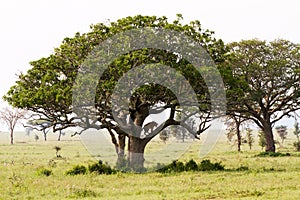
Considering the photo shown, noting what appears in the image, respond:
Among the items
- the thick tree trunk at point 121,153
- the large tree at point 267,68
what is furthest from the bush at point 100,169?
the large tree at point 267,68

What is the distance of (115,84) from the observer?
82.0ft

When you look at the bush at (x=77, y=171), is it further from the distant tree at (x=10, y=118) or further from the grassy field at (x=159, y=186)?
the distant tree at (x=10, y=118)

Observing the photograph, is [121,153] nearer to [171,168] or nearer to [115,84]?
[171,168]

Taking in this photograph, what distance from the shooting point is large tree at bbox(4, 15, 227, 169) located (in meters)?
25.5

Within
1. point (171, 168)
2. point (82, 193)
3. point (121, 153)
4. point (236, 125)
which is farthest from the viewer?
point (236, 125)

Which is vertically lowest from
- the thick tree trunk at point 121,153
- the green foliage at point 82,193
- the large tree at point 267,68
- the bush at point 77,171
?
the green foliage at point 82,193

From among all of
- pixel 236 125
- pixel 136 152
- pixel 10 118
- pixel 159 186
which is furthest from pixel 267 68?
pixel 10 118

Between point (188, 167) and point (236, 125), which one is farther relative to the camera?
point (236, 125)

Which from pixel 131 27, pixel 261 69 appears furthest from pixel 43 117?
pixel 261 69

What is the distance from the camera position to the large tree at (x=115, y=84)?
25.5 m

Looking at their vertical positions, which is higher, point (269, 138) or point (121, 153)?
point (269, 138)

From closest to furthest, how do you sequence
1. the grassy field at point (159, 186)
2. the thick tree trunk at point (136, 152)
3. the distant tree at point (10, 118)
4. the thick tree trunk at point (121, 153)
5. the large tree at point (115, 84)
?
the grassy field at point (159, 186) → the large tree at point (115, 84) → the thick tree trunk at point (121, 153) → the thick tree trunk at point (136, 152) → the distant tree at point (10, 118)

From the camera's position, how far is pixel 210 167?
27391 millimetres

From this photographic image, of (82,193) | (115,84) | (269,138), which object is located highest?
(115,84)
